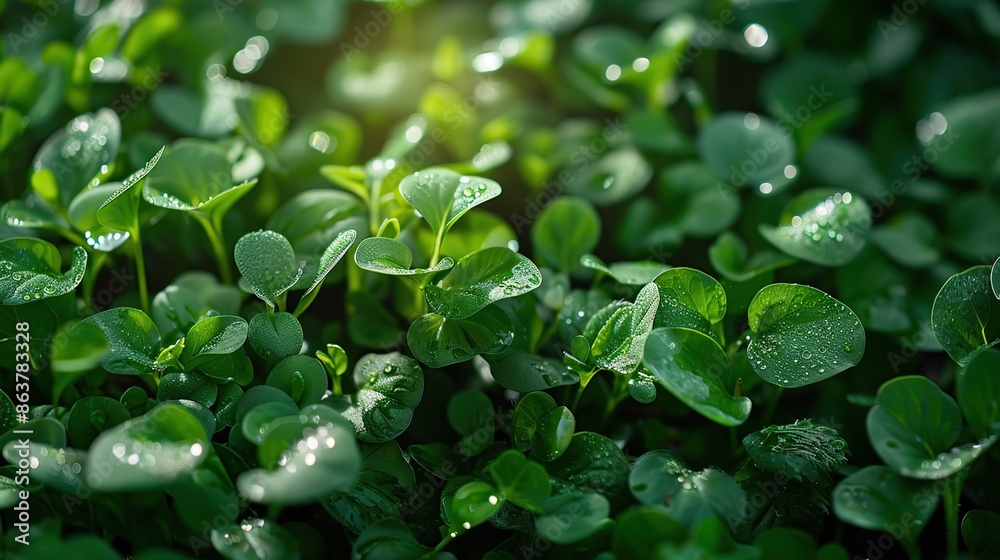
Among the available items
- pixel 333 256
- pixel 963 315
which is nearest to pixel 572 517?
pixel 333 256

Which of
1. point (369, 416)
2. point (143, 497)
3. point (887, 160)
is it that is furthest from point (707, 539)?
point (887, 160)

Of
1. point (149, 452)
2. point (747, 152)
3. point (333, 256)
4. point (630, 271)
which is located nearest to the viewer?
point (149, 452)

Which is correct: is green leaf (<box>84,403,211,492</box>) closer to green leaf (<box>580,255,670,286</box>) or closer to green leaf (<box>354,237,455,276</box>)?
green leaf (<box>354,237,455,276</box>)

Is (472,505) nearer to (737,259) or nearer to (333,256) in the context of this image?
(333,256)

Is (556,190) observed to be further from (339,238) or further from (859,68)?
(859,68)

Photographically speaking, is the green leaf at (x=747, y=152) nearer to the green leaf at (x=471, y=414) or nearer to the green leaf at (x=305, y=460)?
the green leaf at (x=471, y=414)

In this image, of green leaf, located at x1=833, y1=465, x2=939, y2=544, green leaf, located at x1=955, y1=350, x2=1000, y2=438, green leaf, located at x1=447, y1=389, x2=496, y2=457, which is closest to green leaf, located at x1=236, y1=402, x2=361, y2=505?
green leaf, located at x1=447, y1=389, x2=496, y2=457
